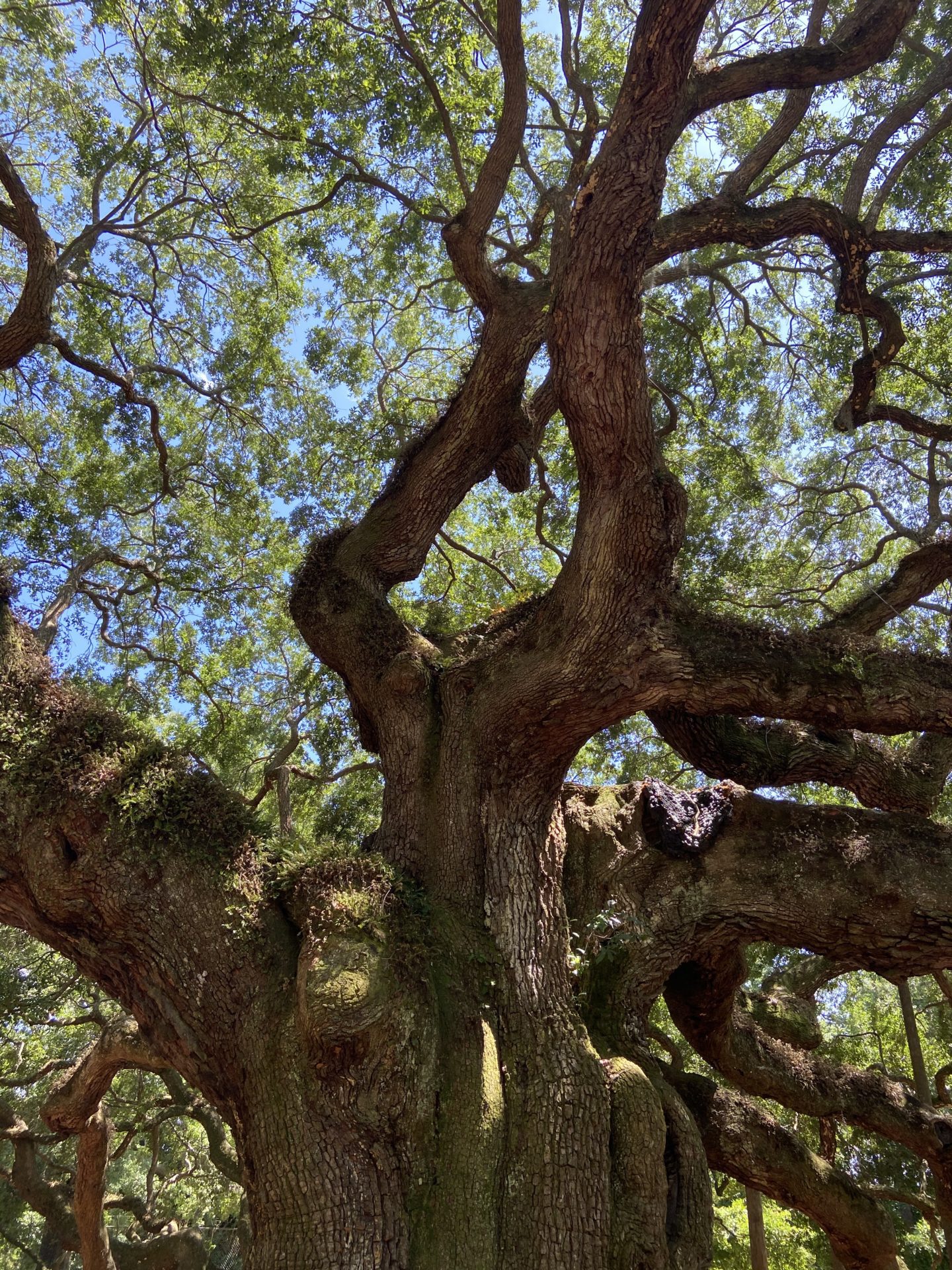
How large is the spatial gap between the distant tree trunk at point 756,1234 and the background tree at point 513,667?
7.03 feet

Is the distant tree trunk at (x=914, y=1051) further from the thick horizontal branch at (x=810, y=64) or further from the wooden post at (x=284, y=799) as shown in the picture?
the thick horizontal branch at (x=810, y=64)

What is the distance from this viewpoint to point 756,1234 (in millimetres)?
Result: 8180

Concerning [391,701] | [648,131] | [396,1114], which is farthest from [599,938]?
[648,131]

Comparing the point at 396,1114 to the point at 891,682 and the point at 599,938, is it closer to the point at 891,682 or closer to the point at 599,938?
the point at 599,938

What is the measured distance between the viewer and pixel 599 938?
14.6 ft

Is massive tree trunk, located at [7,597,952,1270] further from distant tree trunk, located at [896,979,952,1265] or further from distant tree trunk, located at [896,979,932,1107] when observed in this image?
distant tree trunk, located at [896,979,932,1107]

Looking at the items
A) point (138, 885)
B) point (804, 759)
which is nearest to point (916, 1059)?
point (804, 759)

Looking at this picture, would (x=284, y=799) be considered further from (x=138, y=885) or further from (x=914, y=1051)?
(x=914, y=1051)

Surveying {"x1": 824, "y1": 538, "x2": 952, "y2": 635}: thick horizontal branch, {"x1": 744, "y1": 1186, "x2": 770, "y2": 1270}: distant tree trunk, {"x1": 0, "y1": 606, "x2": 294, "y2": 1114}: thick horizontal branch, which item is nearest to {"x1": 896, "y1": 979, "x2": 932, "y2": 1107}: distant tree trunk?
{"x1": 744, "y1": 1186, "x2": 770, "y2": 1270}: distant tree trunk

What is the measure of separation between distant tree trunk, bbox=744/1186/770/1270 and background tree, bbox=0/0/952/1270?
7.03 feet

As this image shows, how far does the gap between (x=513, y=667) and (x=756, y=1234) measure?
279 inches

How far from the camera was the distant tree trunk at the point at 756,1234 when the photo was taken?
793 cm

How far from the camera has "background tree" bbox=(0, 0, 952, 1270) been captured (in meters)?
3.61

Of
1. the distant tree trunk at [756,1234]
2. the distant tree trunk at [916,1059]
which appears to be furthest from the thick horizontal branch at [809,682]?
the distant tree trunk at [756,1234]
